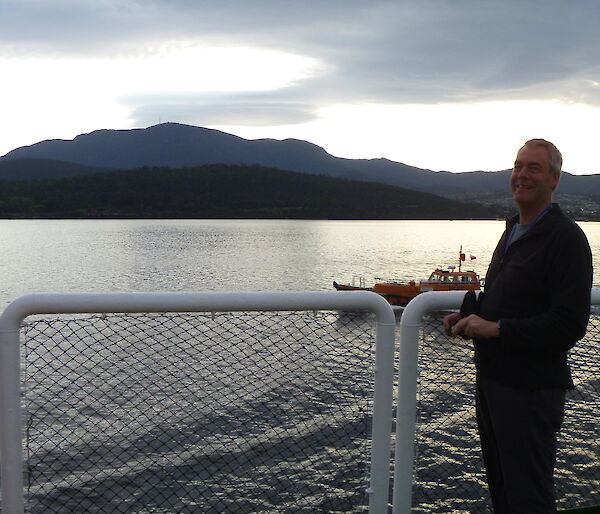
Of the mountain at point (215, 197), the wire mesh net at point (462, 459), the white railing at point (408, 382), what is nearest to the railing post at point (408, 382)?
the white railing at point (408, 382)

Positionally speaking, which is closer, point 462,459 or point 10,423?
point 10,423

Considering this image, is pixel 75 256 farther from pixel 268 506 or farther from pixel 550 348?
pixel 550 348

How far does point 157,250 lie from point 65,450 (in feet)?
215

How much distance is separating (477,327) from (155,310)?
1.28 m

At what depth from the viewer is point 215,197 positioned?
15062cm

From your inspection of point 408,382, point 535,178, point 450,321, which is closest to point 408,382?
point 408,382

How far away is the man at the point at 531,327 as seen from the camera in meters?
2.12

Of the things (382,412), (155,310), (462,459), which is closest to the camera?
(155,310)

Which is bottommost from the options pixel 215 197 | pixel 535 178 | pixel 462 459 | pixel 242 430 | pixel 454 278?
pixel 242 430

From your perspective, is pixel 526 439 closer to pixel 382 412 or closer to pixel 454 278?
pixel 382 412

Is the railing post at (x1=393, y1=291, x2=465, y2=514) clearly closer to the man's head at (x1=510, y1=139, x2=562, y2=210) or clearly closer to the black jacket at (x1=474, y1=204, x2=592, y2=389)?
the black jacket at (x1=474, y1=204, x2=592, y2=389)

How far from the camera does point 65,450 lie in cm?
985

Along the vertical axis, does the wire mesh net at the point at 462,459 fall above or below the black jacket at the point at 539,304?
below

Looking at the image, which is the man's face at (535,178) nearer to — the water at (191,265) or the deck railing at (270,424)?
the deck railing at (270,424)
